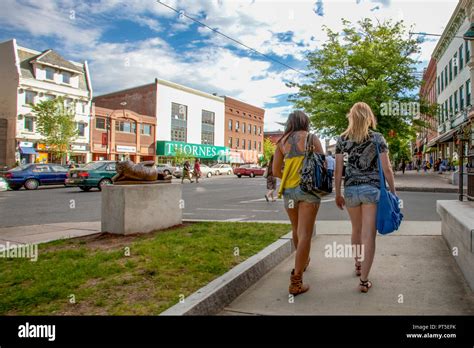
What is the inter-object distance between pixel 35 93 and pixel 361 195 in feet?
132

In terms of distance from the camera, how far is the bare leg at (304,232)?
374 centimetres

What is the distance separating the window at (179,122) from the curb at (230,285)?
50.8 m

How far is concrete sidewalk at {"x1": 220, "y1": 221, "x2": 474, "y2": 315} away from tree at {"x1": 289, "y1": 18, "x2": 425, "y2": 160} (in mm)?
21862

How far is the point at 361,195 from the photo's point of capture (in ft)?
12.5

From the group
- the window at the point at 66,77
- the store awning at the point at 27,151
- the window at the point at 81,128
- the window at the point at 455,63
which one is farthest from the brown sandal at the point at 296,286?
the window at the point at 66,77

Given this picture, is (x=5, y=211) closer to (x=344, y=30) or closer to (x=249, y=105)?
(x=344, y=30)

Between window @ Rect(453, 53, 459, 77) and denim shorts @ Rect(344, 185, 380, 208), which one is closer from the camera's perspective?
denim shorts @ Rect(344, 185, 380, 208)

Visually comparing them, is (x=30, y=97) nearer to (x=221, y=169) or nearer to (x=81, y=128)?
(x=81, y=128)

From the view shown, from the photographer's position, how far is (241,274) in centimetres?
388

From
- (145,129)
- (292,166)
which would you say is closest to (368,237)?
(292,166)

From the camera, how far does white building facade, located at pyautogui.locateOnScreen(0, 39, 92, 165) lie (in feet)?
114

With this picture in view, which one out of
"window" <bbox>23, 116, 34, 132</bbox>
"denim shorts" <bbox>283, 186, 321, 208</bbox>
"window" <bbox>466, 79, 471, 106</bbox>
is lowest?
"denim shorts" <bbox>283, 186, 321, 208</bbox>

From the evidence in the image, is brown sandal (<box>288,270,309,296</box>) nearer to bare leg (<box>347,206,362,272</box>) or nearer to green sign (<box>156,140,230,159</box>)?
bare leg (<box>347,206,362,272</box>)

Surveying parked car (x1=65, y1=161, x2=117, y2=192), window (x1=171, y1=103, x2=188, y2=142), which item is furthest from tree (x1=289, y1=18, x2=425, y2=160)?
window (x1=171, y1=103, x2=188, y2=142)
